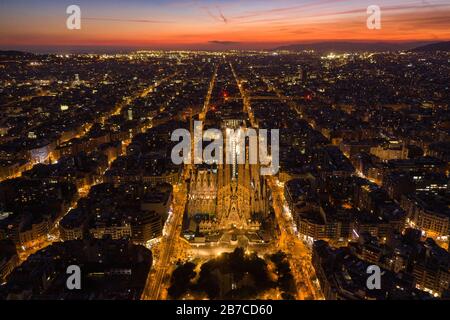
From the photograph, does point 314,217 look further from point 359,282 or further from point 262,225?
point 359,282

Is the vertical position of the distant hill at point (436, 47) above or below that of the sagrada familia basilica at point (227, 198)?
above

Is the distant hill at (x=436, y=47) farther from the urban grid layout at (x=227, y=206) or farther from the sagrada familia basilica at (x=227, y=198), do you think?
the sagrada familia basilica at (x=227, y=198)

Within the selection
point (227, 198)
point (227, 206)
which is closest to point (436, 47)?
point (227, 198)

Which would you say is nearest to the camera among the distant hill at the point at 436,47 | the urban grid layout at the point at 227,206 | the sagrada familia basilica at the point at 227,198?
the urban grid layout at the point at 227,206

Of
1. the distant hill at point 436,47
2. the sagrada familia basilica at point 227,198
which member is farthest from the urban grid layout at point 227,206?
the distant hill at point 436,47

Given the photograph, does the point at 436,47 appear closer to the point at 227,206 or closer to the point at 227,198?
the point at 227,198

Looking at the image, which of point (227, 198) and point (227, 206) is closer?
point (227, 206)

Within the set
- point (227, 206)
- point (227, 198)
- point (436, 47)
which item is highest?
point (436, 47)

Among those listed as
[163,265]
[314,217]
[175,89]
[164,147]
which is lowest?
[163,265]
